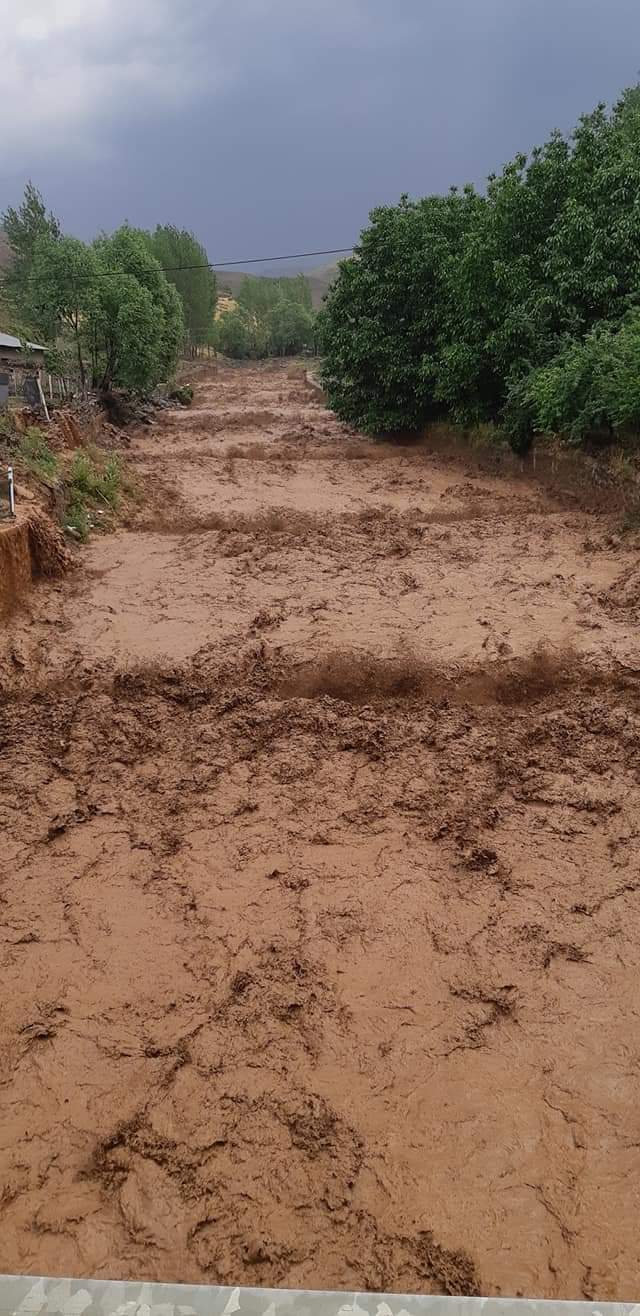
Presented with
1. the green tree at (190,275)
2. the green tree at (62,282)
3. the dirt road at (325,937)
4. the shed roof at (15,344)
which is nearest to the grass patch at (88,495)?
the dirt road at (325,937)

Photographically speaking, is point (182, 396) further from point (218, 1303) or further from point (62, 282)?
point (218, 1303)

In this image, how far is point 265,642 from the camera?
7.03 meters

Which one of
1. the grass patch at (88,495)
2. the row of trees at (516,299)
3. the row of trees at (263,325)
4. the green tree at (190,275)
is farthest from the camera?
the row of trees at (263,325)

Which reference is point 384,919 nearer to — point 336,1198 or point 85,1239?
point 336,1198

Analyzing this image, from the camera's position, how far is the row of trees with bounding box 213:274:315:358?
2208 inches

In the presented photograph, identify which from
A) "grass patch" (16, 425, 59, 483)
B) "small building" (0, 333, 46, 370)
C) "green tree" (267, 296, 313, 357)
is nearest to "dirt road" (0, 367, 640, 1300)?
"grass patch" (16, 425, 59, 483)

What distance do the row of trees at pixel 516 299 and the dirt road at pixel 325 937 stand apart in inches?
202

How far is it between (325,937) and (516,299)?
13321mm

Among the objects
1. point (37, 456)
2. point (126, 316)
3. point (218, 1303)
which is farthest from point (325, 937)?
point (126, 316)

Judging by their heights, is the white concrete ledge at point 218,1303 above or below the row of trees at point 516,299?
below

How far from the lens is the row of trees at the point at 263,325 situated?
56094 millimetres

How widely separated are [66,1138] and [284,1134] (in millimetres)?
935

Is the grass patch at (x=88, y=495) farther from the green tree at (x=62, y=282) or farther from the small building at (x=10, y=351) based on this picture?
the green tree at (x=62, y=282)

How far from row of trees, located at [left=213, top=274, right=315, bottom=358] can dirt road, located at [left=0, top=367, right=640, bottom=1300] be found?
53866 millimetres
